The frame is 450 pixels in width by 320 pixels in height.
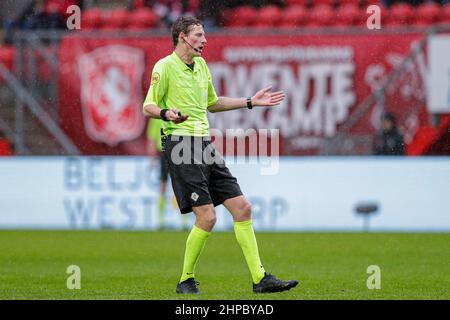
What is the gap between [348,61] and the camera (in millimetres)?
17766

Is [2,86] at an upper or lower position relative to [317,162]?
upper

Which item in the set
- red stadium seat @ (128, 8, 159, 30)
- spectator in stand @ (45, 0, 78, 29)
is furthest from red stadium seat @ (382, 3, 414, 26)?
spectator in stand @ (45, 0, 78, 29)

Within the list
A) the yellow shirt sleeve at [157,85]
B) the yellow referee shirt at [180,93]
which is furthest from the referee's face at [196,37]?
the yellow shirt sleeve at [157,85]

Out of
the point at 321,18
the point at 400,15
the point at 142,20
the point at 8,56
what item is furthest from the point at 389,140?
the point at 8,56

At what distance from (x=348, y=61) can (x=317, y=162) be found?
183 centimetres

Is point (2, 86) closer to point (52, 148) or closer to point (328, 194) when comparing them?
point (52, 148)

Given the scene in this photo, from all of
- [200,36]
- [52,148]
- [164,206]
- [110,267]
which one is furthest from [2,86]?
[200,36]

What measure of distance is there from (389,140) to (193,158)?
8569 millimetres

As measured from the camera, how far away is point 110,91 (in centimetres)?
1817

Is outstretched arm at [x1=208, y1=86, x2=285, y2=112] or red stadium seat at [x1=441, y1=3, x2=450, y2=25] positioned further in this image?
red stadium seat at [x1=441, y1=3, x2=450, y2=25]

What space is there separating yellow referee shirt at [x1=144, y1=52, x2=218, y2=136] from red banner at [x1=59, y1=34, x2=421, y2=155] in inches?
334

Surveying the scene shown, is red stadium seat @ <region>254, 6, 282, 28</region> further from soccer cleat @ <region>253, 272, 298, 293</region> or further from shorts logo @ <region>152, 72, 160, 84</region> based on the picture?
soccer cleat @ <region>253, 272, 298, 293</region>

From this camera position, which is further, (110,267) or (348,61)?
(348,61)

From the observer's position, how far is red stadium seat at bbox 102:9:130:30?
64.5 feet
